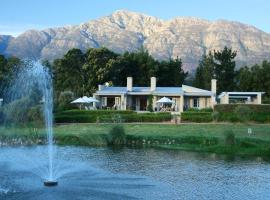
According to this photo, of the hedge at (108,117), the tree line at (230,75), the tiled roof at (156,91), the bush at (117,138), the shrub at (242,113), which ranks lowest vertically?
the bush at (117,138)

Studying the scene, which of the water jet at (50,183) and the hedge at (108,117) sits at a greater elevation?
the hedge at (108,117)

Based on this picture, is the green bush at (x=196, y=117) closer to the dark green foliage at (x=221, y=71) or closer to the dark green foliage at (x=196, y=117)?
the dark green foliage at (x=196, y=117)

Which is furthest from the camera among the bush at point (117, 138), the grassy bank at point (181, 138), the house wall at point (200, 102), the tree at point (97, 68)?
the tree at point (97, 68)

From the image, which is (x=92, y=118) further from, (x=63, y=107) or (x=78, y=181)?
(x=78, y=181)

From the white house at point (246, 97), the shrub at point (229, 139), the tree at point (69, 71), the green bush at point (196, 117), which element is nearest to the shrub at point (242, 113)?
the green bush at point (196, 117)

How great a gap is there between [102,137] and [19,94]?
20996mm

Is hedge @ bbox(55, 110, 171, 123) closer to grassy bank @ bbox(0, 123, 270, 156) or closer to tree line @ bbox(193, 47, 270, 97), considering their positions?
grassy bank @ bbox(0, 123, 270, 156)

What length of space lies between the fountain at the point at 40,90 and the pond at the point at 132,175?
0.51m

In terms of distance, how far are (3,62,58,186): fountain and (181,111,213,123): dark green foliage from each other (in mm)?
12913

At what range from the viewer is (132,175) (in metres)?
21.8

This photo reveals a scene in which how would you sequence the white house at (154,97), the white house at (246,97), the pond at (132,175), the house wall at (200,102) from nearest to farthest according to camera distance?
1. the pond at (132,175)
2. the white house at (246,97)
3. the white house at (154,97)
4. the house wall at (200,102)

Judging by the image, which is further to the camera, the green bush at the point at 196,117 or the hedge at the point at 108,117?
the hedge at the point at 108,117

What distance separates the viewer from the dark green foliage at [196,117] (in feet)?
159

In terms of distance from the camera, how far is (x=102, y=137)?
112 ft
